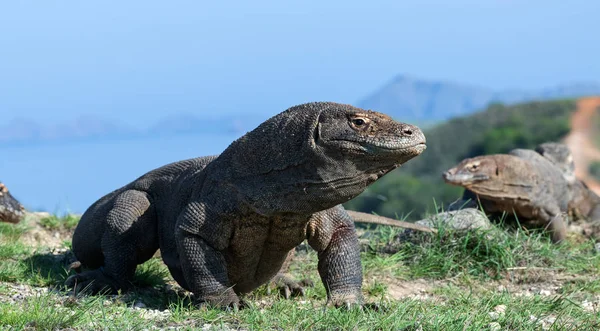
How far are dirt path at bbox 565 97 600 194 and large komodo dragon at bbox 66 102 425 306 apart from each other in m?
38.8

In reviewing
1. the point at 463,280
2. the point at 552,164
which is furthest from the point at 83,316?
the point at 552,164

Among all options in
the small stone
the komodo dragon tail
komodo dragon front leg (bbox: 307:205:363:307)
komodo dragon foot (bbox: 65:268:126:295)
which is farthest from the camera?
the komodo dragon tail

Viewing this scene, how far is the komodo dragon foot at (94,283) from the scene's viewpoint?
6.55 m

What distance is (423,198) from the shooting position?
163 feet

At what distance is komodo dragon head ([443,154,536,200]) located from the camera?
9.81 m

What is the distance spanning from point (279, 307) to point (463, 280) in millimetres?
2700

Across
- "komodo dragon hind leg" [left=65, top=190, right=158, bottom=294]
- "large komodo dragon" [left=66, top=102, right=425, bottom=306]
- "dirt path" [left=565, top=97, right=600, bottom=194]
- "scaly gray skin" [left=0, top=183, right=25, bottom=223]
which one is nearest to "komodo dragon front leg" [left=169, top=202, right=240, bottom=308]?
"large komodo dragon" [left=66, top=102, right=425, bottom=306]

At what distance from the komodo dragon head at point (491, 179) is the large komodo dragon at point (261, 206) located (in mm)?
3859

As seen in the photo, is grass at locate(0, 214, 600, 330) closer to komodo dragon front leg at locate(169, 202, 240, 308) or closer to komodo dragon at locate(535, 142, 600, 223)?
komodo dragon front leg at locate(169, 202, 240, 308)

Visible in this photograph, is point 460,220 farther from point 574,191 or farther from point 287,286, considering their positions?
point 574,191

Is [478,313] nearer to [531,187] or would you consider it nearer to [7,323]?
[7,323]

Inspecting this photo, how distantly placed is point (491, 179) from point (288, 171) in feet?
16.2

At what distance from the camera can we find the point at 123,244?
6742mm

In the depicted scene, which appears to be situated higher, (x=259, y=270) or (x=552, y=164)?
(x=259, y=270)
